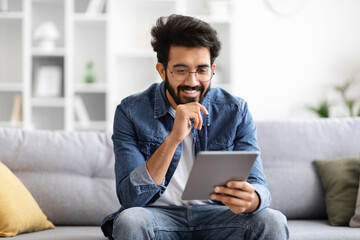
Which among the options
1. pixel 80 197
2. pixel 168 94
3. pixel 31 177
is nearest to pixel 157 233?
pixel 168 94

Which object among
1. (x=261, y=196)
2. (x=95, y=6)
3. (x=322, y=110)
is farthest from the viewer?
(x=95, y=6)

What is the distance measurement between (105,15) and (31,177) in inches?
94.4

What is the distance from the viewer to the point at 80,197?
6.73ft

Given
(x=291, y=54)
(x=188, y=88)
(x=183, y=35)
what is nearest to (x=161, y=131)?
(x=188, y=88)

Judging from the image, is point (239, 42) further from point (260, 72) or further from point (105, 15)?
point (105, 15)

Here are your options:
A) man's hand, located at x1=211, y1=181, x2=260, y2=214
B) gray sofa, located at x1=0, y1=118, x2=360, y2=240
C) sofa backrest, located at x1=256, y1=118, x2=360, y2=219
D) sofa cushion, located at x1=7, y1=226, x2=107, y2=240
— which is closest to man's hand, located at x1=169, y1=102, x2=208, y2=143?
man's hand, located at x1=211, y1=181, x2=260, y2=214

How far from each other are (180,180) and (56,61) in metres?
2.82

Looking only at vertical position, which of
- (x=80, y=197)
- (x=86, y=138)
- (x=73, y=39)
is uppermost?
(x=73, y=39)

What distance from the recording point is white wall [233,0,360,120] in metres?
4.39

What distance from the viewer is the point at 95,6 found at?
4.12 m

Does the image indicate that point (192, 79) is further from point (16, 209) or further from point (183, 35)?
point (16, 209)

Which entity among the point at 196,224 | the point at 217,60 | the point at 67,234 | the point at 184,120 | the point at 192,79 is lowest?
the point at 67,234

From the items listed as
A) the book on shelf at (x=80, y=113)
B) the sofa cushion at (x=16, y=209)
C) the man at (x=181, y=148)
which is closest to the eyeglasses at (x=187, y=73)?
the man at (x=181, y=148)

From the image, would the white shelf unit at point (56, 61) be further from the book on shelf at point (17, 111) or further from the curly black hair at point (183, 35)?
the curly black hair at point (183, 35)
